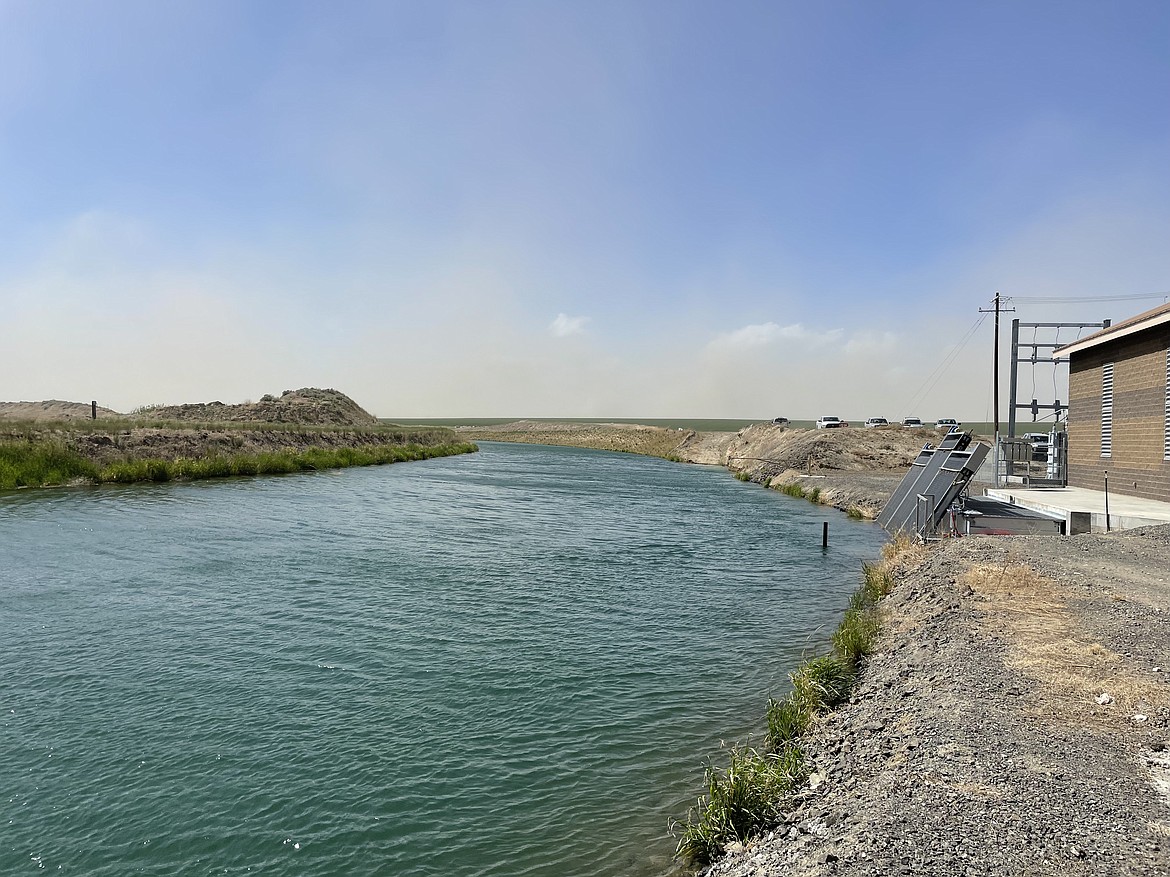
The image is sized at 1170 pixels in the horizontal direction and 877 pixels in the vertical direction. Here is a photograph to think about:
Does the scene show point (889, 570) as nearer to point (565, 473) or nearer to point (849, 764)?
point (849, 764)

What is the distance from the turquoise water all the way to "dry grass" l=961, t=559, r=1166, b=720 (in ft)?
11.2

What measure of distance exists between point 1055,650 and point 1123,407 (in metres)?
19.8

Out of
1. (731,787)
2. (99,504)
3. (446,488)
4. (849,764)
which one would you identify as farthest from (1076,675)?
(446,488)

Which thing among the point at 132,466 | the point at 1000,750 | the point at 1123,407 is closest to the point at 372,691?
the point at 1000,750

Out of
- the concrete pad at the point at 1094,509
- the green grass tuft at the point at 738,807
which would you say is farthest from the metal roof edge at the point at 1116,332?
the green grass tuft at the point at 738,807

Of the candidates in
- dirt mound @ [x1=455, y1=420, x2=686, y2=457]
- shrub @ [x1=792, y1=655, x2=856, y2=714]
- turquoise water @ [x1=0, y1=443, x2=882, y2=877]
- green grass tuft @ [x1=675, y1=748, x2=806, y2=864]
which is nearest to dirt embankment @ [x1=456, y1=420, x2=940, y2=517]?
dirt mound @ [x1=455, y1=420, x2=686, y2=457]

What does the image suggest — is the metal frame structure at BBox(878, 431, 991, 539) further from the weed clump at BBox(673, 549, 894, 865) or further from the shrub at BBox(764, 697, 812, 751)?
the shrub at BBox(764, 697, 812, 751)

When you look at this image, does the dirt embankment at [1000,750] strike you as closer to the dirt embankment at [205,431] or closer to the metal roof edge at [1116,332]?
the metal roof edge at [1116,332]

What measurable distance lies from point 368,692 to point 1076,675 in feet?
31.4

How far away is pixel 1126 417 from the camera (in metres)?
24.0

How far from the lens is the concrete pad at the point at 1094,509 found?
19219 mm

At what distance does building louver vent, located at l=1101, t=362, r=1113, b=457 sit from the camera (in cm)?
2523

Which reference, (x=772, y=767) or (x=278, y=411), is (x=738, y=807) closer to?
(x=772, y=767)

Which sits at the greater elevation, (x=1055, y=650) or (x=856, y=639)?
(x=1055, y=650)
